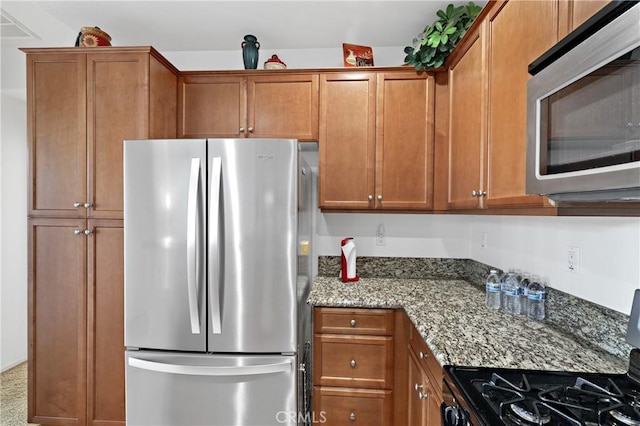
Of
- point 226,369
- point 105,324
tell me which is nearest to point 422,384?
point 226,369

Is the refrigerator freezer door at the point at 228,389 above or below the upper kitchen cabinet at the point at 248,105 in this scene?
below

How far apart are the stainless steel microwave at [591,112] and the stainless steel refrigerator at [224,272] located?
43.2 inches

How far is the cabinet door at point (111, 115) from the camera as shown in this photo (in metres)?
1.86

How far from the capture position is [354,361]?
5.85ft

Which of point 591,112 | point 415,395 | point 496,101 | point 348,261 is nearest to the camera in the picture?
point 591,112

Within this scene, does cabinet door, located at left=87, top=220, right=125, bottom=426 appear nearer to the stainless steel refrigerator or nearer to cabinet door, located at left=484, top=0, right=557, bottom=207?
the stainless steel refrigerator

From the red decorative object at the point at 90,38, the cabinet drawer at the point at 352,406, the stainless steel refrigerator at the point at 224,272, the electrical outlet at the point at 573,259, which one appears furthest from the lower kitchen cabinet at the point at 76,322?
the electrical outlet at the point at 573,259

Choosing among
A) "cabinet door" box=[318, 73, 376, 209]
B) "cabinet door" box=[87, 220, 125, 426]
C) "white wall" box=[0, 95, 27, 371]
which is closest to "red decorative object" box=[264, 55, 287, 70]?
"cabinet door" box=[318, 73, 376, 209]

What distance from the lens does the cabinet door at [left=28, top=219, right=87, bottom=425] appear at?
1.88 m

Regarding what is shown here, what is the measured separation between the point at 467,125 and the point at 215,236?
1.47 meters

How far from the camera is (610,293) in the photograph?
1137 millimetres

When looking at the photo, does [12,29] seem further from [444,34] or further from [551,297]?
[551,297]

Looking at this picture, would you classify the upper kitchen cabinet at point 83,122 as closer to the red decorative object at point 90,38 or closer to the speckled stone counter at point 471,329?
the red decorative object at point 90,38

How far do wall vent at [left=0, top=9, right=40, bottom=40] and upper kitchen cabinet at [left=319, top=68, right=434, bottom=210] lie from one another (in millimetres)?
2097
